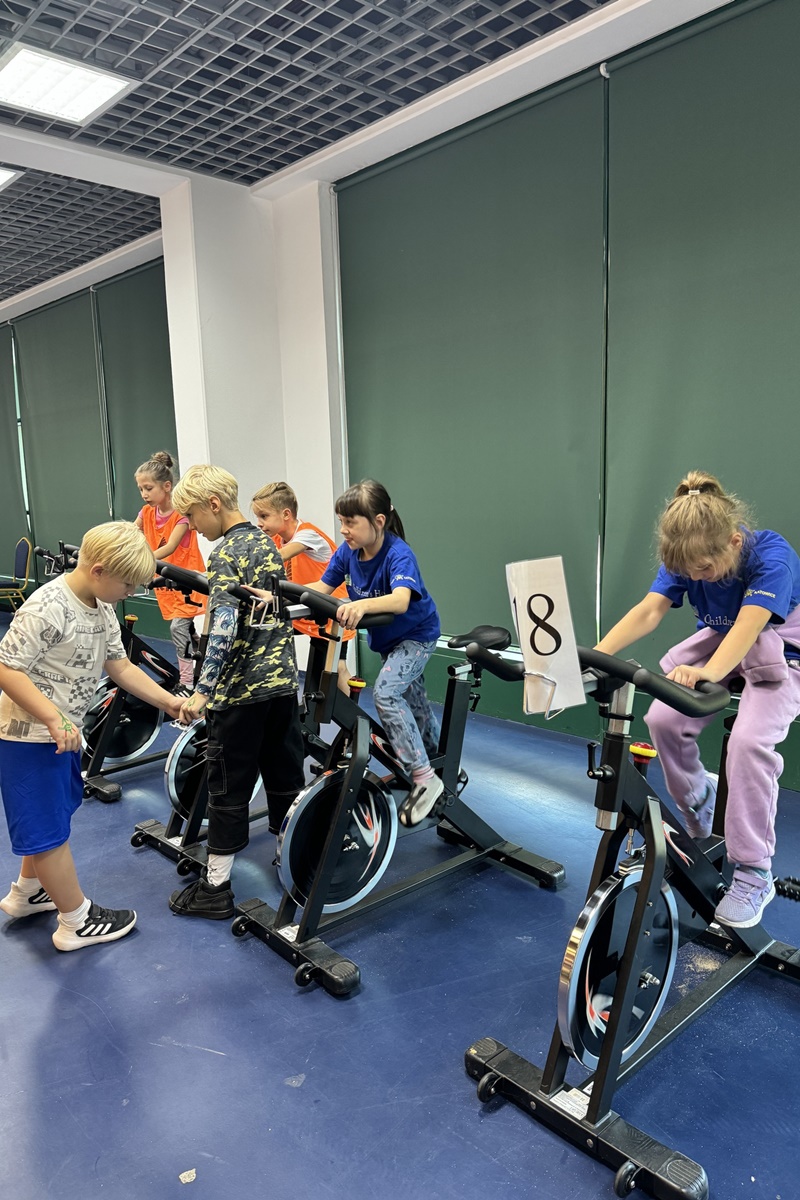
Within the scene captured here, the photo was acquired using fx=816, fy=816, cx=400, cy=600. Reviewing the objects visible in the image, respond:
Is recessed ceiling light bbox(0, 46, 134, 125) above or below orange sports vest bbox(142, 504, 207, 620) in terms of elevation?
above

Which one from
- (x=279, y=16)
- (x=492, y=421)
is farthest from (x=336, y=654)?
(x=279, y=16)

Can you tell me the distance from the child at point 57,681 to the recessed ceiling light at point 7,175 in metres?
4.23

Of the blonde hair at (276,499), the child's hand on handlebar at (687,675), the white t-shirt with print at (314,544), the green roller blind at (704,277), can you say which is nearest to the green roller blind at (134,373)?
the blonde hair at (276,499)

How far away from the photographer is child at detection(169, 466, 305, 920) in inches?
101

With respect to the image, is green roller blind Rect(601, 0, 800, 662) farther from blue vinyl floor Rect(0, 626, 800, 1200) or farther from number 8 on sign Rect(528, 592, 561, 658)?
number 8 on sign Rect(528, 592, 561, 658)

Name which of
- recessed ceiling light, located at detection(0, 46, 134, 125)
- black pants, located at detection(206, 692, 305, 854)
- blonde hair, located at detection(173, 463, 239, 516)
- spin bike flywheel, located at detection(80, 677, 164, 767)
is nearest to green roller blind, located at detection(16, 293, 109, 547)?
recessed ceiling light, located at detection(0, 46, 134, 125)

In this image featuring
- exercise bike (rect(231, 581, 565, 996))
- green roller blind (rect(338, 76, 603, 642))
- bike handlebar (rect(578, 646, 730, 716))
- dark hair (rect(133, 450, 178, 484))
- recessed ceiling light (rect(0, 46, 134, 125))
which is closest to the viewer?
bike handlebar (rect(578, 646, 730, 716))

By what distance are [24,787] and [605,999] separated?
1687mm

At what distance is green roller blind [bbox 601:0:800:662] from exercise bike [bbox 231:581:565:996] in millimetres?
1787

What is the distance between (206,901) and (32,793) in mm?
719

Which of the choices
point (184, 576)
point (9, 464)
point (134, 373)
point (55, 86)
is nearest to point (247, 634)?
point (184, 576)

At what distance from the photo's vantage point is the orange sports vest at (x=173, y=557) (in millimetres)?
4370

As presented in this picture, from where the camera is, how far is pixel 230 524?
2.73 meters

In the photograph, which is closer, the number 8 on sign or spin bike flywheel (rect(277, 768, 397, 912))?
the number 8 on sign
